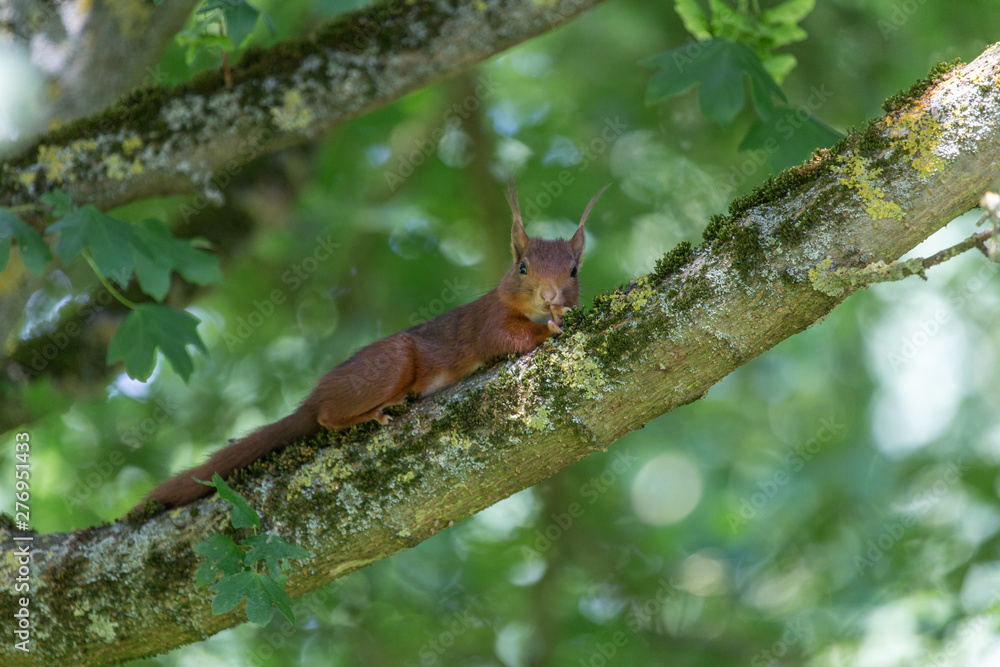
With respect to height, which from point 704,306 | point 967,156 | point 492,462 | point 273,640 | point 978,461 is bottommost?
point 273,640

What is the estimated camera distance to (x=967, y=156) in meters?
2.30

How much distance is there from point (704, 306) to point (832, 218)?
424 millimetres

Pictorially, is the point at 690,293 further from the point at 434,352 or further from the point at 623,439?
the point at 623,439

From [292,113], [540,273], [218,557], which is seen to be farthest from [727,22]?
[218,557]

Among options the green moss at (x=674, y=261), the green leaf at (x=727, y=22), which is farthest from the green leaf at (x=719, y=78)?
the green moss at (x=674, y=261)

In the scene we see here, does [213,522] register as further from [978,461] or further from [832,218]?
[978,461]

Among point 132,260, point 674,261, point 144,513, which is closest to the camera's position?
point 674,261

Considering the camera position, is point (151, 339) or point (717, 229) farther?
point (151, 339)

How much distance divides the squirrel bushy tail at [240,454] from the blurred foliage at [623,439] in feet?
5.40

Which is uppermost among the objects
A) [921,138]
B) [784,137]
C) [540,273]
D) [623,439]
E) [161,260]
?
[921,138]

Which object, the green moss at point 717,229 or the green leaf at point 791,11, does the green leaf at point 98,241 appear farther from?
the green leaf at point 791,11

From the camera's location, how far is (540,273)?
4020 millimetres

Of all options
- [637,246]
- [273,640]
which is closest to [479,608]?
[273,640]

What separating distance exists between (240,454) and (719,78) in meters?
2.55
